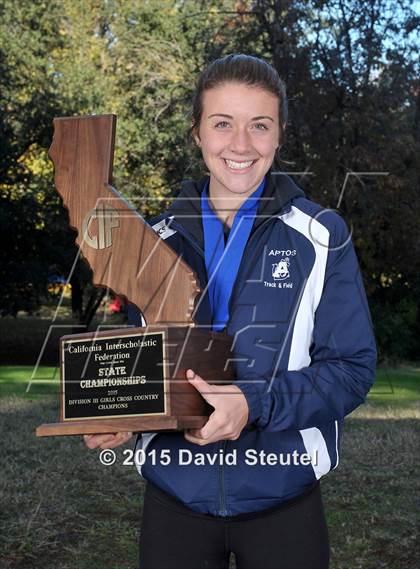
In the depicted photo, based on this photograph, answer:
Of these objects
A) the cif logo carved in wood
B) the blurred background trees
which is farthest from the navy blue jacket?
the blurred background trees

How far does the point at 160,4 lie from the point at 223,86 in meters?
22.7

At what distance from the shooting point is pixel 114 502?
5457 mm

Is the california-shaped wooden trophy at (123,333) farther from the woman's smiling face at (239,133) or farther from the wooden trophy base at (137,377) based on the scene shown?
the woman's smiling face at (239,133)

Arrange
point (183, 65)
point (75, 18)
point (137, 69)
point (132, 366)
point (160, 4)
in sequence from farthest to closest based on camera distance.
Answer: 1. point (75, 18)
2. point (160, 4)
3. point (137, 69)
4. point (183, 65)
5. point (132, 366)

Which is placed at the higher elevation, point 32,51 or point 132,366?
point 32,51

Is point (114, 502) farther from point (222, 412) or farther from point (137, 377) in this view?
point (222, 412)

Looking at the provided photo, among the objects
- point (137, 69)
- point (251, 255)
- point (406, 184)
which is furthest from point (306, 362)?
point (137, 69)

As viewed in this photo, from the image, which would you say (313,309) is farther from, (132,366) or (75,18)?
(75,18)

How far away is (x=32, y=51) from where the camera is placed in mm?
24031

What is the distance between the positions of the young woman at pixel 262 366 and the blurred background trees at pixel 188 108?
9133 mm

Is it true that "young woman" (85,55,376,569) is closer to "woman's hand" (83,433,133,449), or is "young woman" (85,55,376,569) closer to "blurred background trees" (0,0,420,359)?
"woman's hand" (83,433,133,449)

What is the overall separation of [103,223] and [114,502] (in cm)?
355

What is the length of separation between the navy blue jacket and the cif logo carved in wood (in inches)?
13.2

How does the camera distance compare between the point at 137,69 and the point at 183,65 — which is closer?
the point at 183,65
